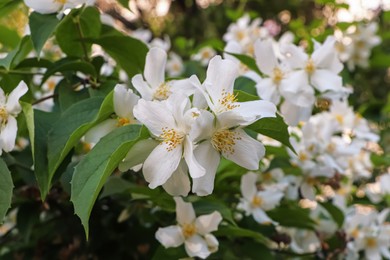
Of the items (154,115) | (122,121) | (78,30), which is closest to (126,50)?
(78,30)

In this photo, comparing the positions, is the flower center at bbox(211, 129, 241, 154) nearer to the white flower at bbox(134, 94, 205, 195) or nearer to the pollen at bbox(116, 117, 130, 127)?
the white flower at bbox(134, 94, 205, 195)

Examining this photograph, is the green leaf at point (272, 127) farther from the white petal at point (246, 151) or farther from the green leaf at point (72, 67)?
the green leaf at point (72, 67)

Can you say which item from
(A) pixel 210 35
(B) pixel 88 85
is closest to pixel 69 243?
(B) pixel 88 85

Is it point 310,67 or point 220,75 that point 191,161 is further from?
point 310,67

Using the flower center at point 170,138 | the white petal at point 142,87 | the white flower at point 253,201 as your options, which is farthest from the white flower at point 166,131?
the white flower at point 253,201

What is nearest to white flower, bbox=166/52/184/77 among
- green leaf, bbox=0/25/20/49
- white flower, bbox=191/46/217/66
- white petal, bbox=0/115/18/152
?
white flower, bbox=191/46/217/66

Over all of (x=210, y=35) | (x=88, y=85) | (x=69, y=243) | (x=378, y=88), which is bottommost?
(x=378, y=88)

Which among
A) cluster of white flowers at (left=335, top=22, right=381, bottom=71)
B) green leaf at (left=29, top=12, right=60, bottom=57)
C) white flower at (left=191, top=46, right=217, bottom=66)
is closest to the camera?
green leaf at (left=29, top=12, right=60, bottom=57)

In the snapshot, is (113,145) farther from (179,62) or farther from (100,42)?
(179,62)
